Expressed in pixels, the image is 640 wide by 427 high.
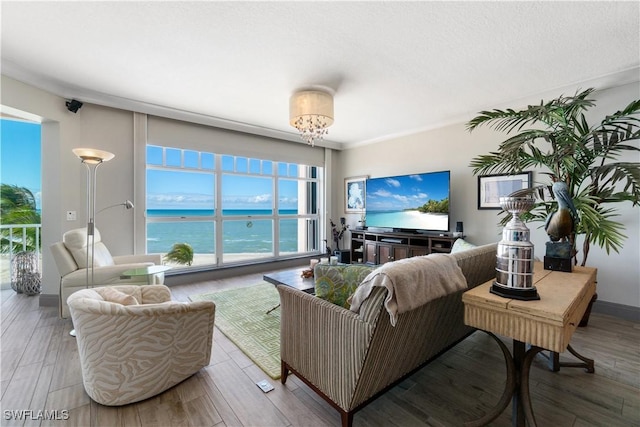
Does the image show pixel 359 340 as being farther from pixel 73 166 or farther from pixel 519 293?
pixel 73 166

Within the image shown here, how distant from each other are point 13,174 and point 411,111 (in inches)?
243

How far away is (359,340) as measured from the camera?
1292 mm

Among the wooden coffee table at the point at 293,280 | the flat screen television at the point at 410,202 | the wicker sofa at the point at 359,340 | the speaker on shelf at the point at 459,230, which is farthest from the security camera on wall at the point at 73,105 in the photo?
the speaker on shelf at the point at 459,230

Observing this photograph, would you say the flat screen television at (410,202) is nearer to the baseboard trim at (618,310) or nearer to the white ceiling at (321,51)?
the white ceiling at (321,51)

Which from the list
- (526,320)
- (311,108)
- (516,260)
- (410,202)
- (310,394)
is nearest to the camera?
(526,320)

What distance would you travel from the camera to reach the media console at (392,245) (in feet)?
13.5

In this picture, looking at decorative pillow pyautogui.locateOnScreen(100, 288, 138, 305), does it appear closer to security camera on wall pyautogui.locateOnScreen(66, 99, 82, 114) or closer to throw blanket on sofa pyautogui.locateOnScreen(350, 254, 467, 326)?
throw blanket on sofa pyautogui.locateOnScreen(350, 254, 467, 326)

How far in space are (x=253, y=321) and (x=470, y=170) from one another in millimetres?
3707

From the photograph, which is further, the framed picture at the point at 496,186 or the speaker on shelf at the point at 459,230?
the speaker on shelf at the point at 459,230

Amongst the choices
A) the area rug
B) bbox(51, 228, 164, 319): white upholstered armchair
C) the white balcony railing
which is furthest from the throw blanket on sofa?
the white balcony railing

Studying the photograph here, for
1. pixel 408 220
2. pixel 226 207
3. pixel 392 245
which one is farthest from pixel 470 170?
pixel 226 207

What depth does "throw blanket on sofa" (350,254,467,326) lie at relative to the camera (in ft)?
3.81

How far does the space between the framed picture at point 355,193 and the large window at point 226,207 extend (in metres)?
0.72

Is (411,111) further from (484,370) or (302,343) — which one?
(302,343)
